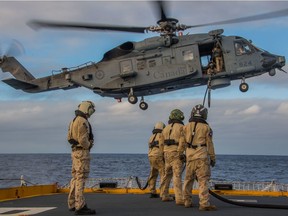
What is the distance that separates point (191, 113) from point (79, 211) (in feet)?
9.80

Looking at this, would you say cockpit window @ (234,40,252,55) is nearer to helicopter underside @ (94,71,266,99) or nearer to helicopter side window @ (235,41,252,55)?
helicopter side window @ (235,41,252,55)

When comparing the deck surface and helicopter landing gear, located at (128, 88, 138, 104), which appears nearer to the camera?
the deck surface

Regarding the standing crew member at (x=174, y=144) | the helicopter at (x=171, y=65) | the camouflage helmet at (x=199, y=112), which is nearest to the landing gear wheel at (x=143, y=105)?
the helicopter at (x=171, y=65)

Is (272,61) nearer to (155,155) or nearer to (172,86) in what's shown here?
(172,86)

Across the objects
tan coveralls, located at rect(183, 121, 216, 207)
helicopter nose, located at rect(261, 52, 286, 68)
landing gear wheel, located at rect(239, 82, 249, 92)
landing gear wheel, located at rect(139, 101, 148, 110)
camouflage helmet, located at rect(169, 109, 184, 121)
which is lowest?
tan coveralls, located at rect(183, 121, 216, 207)

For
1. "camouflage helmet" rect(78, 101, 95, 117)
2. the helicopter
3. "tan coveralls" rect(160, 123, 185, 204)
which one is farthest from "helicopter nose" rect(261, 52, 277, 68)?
"camouflage helmet" rect(78, 101, 95, 117)

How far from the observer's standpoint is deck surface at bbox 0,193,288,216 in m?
8.51

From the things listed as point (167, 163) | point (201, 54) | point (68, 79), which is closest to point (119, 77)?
point (68, 79)

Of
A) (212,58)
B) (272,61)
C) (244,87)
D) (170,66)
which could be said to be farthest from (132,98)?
(272,61)

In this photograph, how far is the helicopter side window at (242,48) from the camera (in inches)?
858

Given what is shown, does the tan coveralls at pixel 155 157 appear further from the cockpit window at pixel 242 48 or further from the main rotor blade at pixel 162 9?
the cockpit window at pixel 242 48

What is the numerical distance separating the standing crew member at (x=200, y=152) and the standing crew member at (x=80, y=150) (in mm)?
2008

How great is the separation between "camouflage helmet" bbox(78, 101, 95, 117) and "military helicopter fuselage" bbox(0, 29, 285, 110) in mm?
13151

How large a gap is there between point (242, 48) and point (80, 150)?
15175mm
